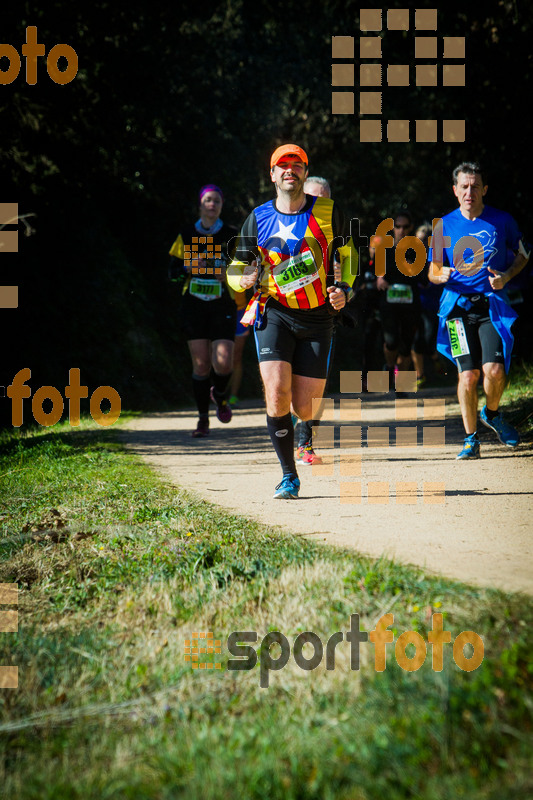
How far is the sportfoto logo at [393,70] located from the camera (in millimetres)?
14320

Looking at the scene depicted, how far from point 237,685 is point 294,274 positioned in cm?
326

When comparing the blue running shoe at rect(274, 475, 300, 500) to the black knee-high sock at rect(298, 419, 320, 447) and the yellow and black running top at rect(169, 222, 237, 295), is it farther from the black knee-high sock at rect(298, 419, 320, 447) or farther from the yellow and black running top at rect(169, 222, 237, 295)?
the yellow and black running top at rect(169, 222, 237, 295)

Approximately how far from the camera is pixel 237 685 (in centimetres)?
293

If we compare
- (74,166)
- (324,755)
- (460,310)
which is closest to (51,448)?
(460,310)

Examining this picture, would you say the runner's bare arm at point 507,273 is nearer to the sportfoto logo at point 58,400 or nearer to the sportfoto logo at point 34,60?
the sportfoto logo at point 58,400

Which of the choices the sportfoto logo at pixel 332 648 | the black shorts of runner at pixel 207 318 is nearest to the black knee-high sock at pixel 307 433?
the black shorts of runner at pixel 207 318

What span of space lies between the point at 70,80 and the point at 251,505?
9.61 meters

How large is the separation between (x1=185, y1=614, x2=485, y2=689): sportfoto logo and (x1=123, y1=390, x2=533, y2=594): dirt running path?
23.7 inches

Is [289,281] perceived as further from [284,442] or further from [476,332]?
[476,332]

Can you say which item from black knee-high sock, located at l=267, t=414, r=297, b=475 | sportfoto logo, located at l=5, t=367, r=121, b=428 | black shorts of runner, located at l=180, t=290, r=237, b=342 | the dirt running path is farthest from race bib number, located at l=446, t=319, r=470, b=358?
sportfoto logo, located at l=5, t=367, r=121, b=428

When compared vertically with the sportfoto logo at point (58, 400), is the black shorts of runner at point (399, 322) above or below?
above

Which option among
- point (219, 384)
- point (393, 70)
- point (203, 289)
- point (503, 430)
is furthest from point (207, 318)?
point (393, 70)

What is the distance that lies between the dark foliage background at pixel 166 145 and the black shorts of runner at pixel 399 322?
8.79ft

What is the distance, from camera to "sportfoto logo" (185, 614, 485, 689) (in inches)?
107
